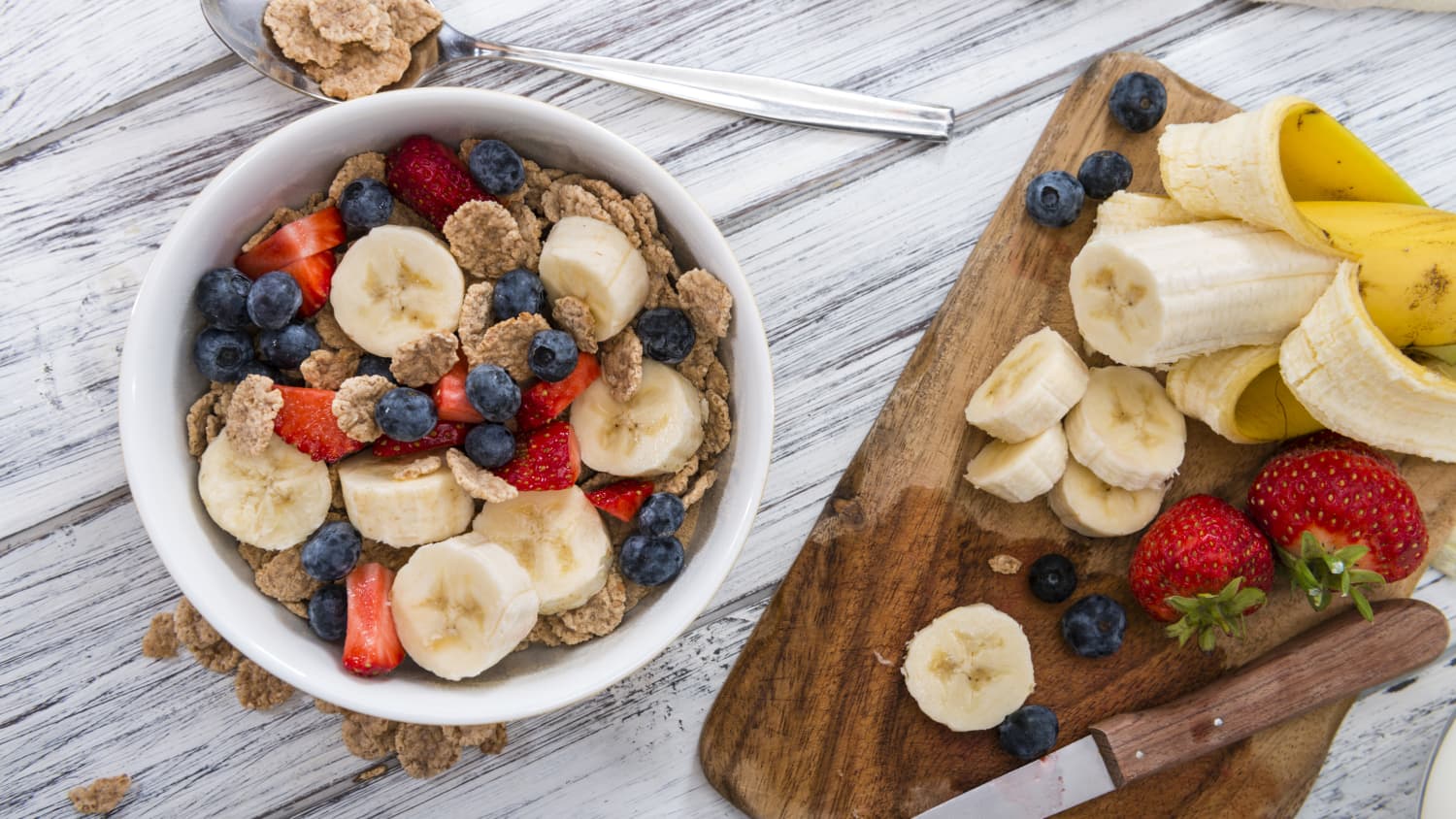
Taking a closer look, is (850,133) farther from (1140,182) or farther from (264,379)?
(264,379)

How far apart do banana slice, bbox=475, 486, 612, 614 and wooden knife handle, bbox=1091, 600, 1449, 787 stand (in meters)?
0.70

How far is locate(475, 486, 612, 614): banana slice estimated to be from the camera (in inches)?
45.1

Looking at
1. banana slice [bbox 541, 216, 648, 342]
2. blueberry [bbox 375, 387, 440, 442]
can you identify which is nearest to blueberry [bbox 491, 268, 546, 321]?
banana slice [bbox 541, 216, 648, 342]

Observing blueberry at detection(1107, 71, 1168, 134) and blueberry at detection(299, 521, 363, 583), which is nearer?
blueberry at detection(299, 521, 363, 583)

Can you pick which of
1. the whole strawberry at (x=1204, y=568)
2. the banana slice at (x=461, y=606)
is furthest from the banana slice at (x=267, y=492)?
the whole strawberry at (x=1204, y=568)

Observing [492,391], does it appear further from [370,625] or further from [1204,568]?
[1204,568]

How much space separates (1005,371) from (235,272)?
913 millimetres

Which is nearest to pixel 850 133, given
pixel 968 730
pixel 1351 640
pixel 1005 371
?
pixel 1005 371

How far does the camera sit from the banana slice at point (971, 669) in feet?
4.39

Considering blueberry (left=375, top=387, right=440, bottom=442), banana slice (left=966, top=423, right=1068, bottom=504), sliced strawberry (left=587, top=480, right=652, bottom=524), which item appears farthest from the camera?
banana slice (left=966, top=423, right=1068, bottom=504)

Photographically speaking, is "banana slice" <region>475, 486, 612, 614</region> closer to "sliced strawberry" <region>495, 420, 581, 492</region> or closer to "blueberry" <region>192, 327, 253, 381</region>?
"sliced strawberry" <region>495, 420, 581, 492</region>

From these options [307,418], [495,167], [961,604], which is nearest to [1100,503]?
[961,604]

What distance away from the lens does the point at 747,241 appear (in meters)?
1.36

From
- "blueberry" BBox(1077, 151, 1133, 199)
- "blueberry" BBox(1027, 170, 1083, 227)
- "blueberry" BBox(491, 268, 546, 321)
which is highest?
"blueberry" BBox(1077, 151, 1133, 199)
